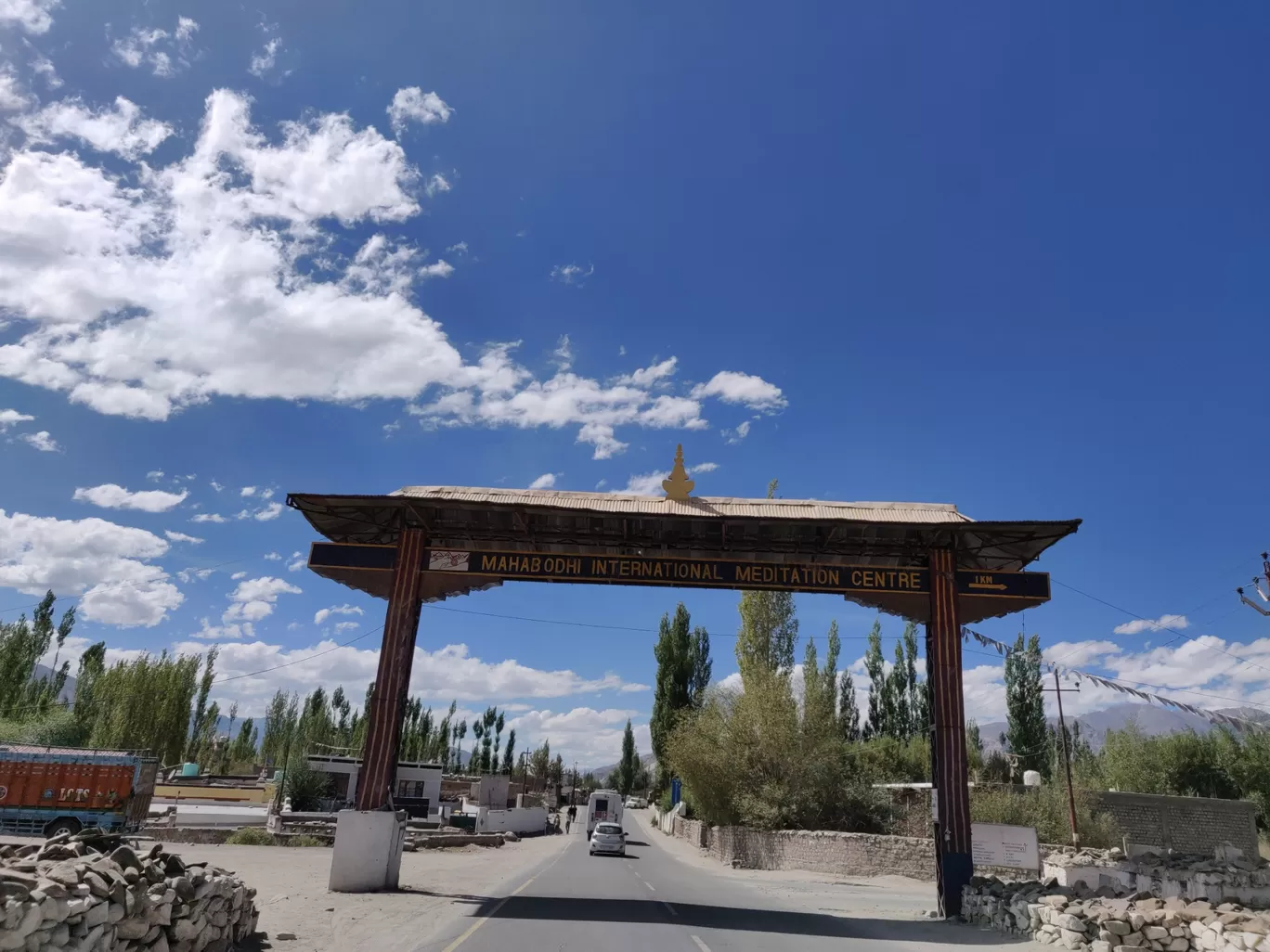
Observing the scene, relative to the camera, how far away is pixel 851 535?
16500 millimetres

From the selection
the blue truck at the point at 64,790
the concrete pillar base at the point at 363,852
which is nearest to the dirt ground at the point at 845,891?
the concrete pillar base at the point at 363,852

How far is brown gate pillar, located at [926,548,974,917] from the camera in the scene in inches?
571

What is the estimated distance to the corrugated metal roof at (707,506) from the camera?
1559 centimetres

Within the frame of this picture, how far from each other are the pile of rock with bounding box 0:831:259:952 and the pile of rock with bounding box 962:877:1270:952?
435 inches

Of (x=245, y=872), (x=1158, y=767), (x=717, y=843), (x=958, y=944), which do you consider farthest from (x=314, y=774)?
(x=1158, y=767)

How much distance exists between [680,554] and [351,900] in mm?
8559

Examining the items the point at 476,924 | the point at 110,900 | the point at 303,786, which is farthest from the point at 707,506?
the point at 303,786

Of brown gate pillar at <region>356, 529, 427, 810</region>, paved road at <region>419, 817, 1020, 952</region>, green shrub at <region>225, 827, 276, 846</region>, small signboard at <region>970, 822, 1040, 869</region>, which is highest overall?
brown gate pillar at <region>356, 529, 427, 810</region>

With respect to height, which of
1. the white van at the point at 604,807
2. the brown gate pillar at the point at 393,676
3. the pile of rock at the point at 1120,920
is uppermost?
the brown gate pillar at the point at 393,676

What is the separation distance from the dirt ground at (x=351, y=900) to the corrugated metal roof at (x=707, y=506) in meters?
7.12

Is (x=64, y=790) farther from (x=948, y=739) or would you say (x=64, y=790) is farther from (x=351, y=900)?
(x=948, y=739)

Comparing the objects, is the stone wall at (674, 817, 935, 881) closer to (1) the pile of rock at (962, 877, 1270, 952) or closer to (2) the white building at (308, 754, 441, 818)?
(1) the pile of rock at (962, 877, 1270, 952)

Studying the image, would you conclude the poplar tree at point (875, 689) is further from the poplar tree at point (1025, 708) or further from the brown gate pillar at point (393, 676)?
the brown gate pillar at point (393, 676)

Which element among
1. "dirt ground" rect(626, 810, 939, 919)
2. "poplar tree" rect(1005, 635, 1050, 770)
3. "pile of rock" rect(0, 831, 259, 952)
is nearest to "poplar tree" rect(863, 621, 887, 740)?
"poplar tree" rect(1005, 635, 1050, 770)
